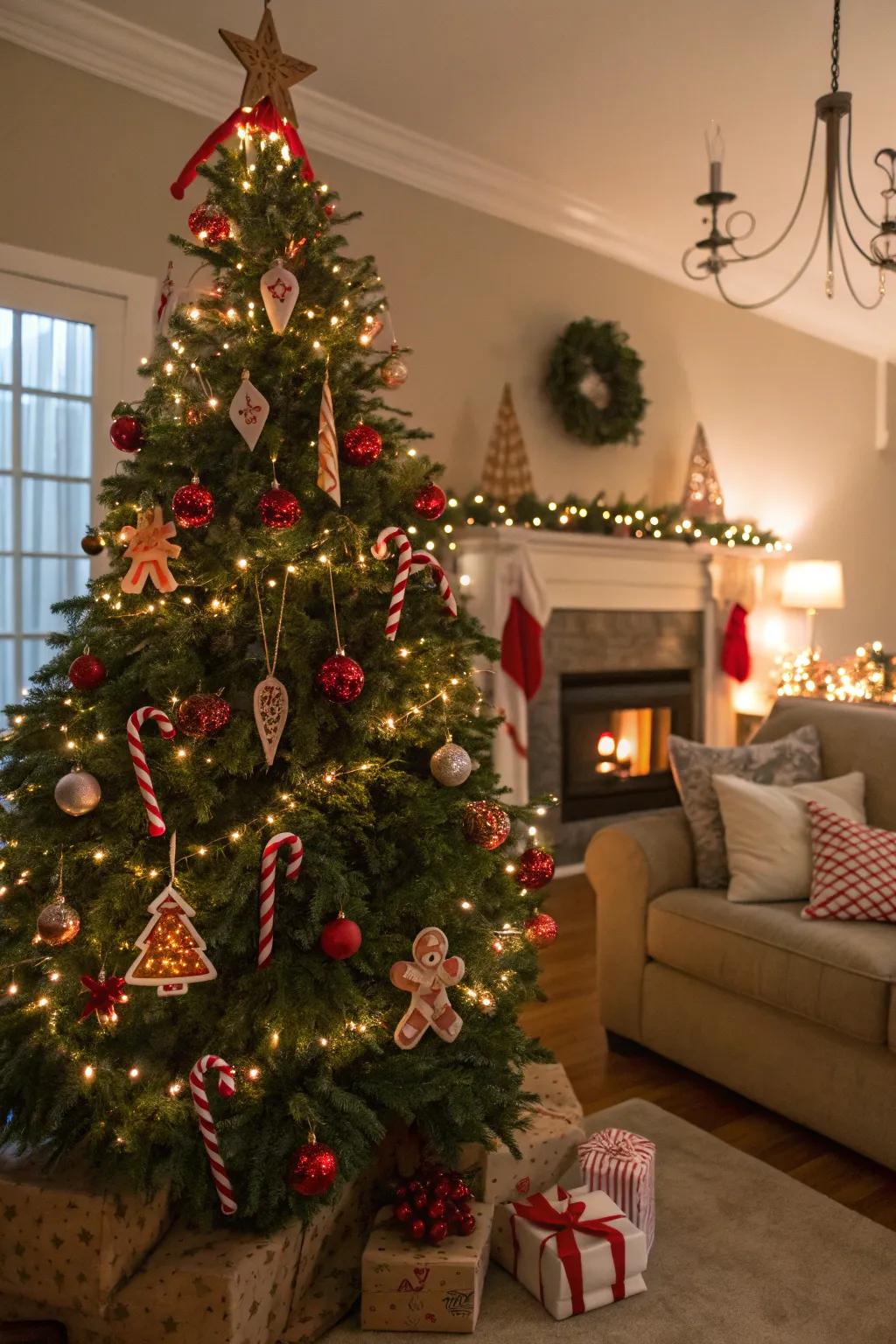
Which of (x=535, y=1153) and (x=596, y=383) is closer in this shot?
(x=535, y=1153)

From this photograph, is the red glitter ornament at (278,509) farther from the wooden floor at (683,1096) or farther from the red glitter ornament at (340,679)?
the wooden floor at (683,1096)

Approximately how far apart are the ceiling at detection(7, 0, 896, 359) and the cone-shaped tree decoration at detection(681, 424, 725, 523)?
1207 mm

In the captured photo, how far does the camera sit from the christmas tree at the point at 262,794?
5.08 ft

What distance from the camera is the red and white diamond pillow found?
7.91ft

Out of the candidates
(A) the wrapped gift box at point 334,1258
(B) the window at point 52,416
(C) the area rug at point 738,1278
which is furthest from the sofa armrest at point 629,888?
(B) the window at point 52,416

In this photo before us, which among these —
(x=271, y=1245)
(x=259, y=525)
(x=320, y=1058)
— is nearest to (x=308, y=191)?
(x=259, y=525)

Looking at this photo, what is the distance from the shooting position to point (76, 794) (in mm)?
1536

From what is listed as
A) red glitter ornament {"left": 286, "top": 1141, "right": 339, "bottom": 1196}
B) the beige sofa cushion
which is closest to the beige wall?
the beige sofa cushion

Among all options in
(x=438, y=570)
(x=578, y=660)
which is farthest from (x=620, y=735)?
(x=438, y=570)

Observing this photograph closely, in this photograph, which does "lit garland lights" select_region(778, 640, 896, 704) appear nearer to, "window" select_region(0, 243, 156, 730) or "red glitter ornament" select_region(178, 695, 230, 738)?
"window" select_region(0, 243, 156, 730)

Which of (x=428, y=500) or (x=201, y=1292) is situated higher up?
(x=428, y=500)

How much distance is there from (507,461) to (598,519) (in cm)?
53

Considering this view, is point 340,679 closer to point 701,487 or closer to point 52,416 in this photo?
point 52,416

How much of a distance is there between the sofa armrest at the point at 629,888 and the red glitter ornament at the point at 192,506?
1.67 m
